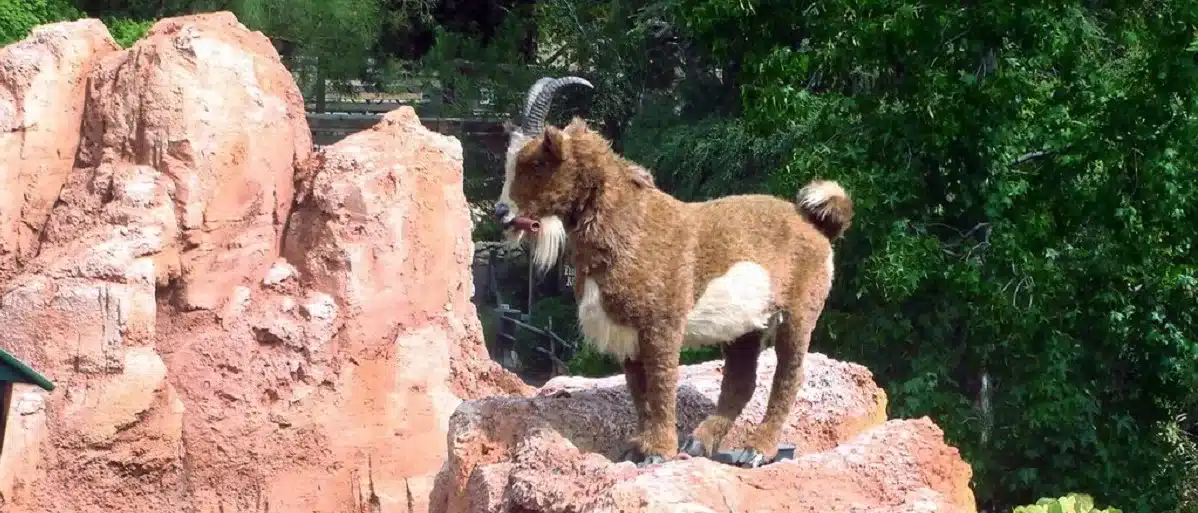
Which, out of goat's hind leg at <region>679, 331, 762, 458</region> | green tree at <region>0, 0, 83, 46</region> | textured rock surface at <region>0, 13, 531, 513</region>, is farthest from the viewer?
green tree at <region>0, 0, 83, 46</region>

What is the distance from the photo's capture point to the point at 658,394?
16.1 ft

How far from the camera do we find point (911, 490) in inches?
196

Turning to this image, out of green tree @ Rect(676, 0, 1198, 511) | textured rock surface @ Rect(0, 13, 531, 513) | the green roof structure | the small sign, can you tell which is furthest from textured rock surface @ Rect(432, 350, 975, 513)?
green tree @ Rect(676, 0, 1198, 511)

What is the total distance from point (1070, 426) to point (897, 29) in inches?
111

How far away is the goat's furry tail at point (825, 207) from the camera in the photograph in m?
5.41

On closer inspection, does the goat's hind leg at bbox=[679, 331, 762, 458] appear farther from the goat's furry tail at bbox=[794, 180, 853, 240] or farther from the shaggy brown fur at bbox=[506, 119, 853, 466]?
the goat's furry tail at bbox=[794, 180, 853, 240]

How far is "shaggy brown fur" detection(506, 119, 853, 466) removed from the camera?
484cm

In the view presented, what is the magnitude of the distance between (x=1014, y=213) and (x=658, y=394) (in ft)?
17.7

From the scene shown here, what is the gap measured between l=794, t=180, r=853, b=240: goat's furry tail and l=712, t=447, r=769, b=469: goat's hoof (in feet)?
2.94

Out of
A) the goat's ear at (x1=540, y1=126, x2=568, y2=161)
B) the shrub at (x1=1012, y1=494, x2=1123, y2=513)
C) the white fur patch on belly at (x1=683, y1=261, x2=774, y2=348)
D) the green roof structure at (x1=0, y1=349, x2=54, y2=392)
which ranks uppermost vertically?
the goat's ear at (x1=540, y1=126, x2=568, y2=161)

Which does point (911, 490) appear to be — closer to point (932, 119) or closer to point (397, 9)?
point (932, 119)

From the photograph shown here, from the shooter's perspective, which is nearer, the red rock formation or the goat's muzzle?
the goat's muzzle

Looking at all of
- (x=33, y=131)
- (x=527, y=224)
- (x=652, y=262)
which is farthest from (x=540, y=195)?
(x=33, y=131)

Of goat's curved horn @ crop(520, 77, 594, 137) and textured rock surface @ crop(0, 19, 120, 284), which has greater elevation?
goat's curved horn @ crop(520, 77, 594, 137)
